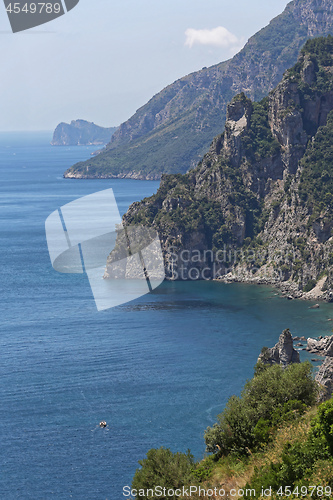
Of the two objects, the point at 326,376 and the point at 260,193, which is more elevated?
the point at 260,193

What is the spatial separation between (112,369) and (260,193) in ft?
235

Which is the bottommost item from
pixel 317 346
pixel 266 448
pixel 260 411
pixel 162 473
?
pixel 317 346

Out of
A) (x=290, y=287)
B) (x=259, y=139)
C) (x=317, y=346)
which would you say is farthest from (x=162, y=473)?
(x=259, y=139)

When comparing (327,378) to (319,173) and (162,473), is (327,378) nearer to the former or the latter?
(162,473)

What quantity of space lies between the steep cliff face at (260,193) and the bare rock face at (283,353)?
5542 cm

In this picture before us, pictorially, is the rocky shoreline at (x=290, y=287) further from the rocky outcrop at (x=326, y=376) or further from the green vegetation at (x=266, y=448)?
the green vegetation at (x=266, y=448)

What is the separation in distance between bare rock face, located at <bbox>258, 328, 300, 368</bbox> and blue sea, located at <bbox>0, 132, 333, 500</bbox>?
5466mm

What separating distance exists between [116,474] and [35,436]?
41.1 ft

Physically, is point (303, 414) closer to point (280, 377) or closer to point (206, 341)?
point (280, 377)

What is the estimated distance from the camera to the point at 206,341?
117000mm

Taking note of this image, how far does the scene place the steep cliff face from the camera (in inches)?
5965

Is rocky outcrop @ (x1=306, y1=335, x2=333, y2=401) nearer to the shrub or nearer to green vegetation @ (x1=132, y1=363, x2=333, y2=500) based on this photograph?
green vegetation @ (x1=132, y1=363, x2=333, y2=500)

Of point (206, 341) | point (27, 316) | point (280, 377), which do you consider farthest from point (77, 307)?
point (280, 377)

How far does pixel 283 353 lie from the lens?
90312 millimetres
